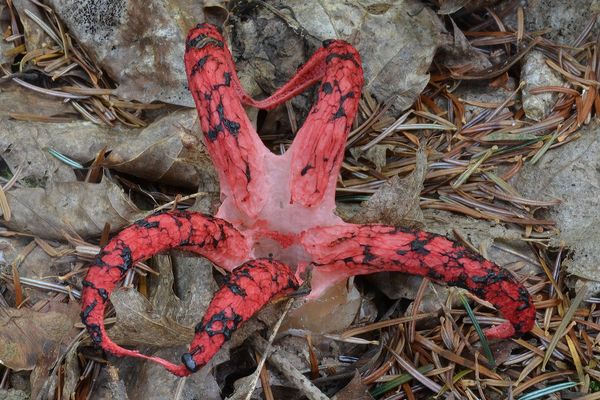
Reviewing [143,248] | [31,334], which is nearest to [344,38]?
[143,248]

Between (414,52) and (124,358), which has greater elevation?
(414,52)

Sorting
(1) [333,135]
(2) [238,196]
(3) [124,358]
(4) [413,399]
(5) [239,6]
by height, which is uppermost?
(5) [239,6]

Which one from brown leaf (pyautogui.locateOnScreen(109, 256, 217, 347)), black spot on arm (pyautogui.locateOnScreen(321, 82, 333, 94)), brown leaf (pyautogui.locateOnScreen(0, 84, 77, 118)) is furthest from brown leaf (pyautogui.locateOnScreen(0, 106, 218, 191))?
black spot on arm (pyautogui.locateOnScreen(321, 82, 333, 94))

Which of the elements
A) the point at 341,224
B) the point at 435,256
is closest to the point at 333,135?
the point at 341,224

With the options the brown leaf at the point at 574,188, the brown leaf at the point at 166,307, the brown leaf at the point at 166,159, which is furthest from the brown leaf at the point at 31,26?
the brown leaf at the point at 574,188

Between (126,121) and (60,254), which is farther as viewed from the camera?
(126,121)

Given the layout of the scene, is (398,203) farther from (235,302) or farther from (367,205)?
(235,302)

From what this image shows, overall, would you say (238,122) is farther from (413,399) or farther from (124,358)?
(413,399)

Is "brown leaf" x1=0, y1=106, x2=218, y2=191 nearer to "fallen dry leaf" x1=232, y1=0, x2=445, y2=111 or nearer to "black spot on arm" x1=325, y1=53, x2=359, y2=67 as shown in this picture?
"fallen dry leaf" x1=232, y1=0, x2=445, y2=111
